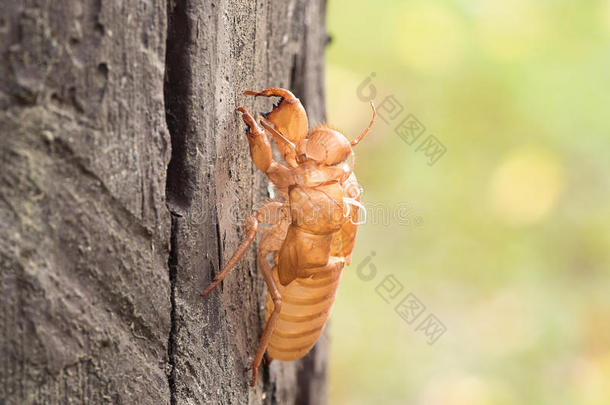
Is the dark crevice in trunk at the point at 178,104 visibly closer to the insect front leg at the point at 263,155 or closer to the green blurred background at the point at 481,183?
the insect front leg at the point at 263,155

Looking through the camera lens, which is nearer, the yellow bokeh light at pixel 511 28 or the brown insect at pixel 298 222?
the brown insect at pixel 298 222

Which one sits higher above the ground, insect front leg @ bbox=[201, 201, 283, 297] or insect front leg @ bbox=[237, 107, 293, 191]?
insect front leg @ bbox=[237, 107, 293, 191]

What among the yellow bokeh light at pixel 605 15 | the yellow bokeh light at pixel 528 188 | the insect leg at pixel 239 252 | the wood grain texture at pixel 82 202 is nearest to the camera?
the wood grain texture at pixel 82 202

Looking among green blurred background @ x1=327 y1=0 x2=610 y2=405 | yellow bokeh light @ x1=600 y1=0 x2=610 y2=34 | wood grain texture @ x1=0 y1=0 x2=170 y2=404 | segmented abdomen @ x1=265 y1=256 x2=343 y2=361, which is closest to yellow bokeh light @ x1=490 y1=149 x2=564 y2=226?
green blurred background @ x1=327 y1=0 x2=610 y2=405

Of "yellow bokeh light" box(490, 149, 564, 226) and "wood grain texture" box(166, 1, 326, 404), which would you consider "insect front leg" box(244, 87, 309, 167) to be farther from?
"yellow bokeh light" box(490, 149, 564, 226)

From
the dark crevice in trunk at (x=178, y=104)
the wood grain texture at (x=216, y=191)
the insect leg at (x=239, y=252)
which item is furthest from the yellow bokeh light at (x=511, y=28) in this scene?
the dark crevice in trunk at (x=178, y=104)

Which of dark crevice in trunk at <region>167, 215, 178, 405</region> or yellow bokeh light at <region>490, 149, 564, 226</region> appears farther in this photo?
yellow bokeh light at <region>490, 149, 564, 226</region>

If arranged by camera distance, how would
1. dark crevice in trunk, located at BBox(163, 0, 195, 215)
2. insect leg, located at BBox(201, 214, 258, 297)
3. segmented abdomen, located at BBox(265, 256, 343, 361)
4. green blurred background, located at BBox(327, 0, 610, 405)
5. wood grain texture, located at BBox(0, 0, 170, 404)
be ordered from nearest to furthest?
wood grain texture, located at BBox(0, 0, 170, 404), dark crevice in trunk, located at BBox(163, 0, 195, 215), insect leg, located at BBox(201, 214, 258, 297), segmented abdomen, located at BBox(265, 256, 343, 361), green blurred background, located at BBox(327, 0, 610, 405)

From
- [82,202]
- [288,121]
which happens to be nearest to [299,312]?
[288,121]
